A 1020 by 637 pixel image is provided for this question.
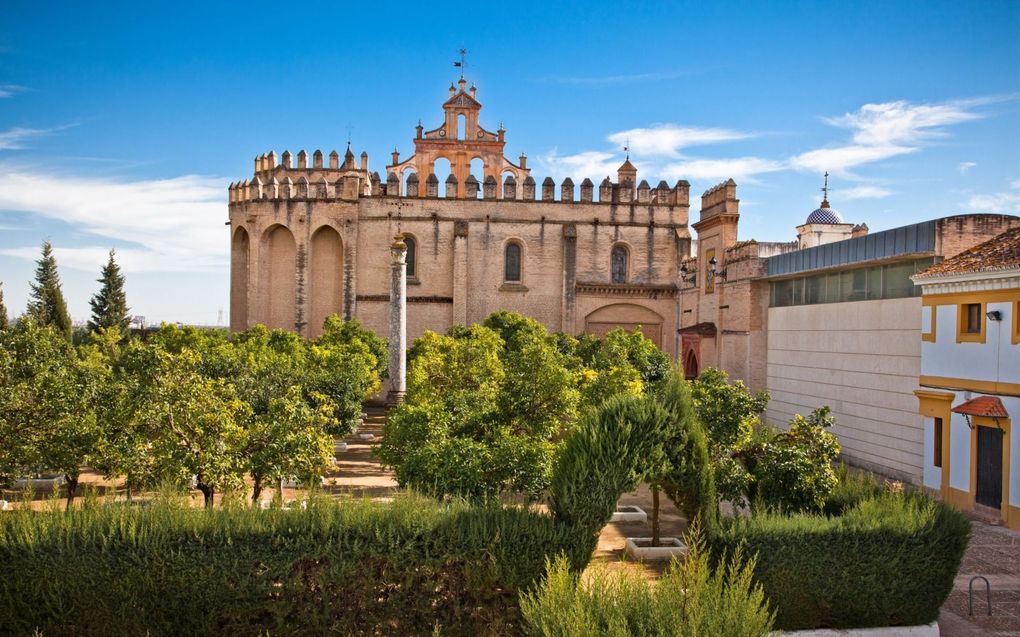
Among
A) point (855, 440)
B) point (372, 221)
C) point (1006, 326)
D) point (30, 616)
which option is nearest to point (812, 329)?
point (855, 440)

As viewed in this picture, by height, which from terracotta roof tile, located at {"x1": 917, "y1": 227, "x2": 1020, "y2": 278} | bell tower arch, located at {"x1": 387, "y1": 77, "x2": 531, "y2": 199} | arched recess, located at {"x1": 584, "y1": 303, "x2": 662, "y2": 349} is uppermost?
bell tower arch, located at {"x1": 387, "y1": 77, "x2": 531, "y2": 199}

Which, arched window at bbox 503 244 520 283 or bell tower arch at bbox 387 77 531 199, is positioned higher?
bell tower arch at bbox 387 77 531 199

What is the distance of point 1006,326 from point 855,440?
5.72 metres

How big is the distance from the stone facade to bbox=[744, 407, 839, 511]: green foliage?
2709cm

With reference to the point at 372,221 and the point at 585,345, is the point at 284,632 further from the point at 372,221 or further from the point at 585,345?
the point at 372,221

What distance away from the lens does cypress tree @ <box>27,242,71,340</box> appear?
40.6 m

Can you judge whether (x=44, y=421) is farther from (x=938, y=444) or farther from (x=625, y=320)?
(x=625, y=320)

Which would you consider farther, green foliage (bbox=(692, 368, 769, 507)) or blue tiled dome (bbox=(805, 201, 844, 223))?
blue tiled dome (bbox=(805, 201, 844, 223))

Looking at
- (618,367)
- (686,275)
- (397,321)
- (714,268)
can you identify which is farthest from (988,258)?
(686,275)

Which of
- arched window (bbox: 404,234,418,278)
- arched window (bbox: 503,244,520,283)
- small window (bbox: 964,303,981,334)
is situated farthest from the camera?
arched window (bbox: 503,244,520,283)

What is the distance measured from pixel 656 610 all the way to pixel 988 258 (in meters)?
12.3

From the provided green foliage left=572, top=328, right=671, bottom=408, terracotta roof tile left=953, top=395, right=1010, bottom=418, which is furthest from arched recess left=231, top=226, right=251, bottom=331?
terracotta roof tile left=953, top=395, right=1010, bottom=418

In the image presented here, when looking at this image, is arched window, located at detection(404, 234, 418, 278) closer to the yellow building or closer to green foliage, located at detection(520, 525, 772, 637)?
the yellow building

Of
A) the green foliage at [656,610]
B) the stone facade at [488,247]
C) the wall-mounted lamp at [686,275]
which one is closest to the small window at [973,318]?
the green foliage at [656,610]
